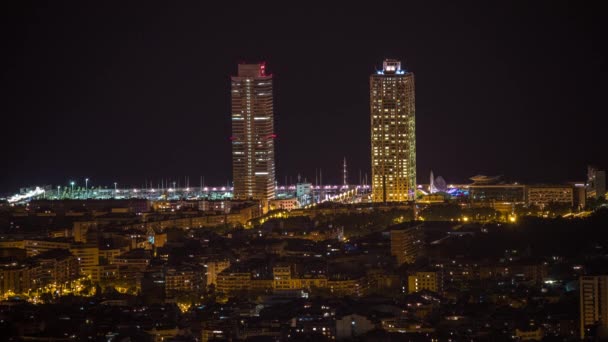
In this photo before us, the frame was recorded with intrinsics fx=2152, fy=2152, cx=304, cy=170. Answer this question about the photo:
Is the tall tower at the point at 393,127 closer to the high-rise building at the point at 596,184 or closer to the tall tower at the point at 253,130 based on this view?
the tall tower at the point at 253,130

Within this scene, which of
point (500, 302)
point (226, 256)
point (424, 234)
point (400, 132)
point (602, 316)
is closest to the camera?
point (602, 316)

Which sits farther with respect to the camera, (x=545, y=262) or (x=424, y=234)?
(x=424, y=234)

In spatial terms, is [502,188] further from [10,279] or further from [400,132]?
[10,279]

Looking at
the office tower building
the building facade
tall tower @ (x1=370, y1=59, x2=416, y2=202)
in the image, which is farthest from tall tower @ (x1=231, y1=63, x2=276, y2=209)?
the office tower building

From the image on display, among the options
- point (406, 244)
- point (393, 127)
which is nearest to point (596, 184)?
point (393, 127)

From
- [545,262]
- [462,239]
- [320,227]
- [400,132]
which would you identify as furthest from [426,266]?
[400,132]

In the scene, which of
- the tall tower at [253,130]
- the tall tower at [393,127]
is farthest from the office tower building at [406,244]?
the tall tower at [253,130]

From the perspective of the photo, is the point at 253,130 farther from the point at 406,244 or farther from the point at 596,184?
the point at 406,244
